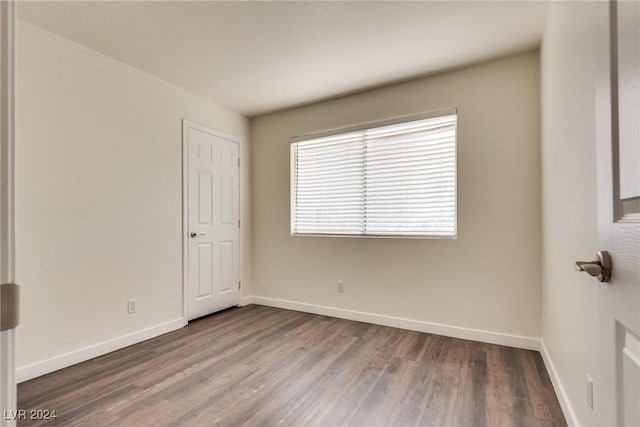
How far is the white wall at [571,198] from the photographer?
1.26 m

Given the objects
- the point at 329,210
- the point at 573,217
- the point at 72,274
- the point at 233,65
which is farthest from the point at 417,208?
the point at 72,274

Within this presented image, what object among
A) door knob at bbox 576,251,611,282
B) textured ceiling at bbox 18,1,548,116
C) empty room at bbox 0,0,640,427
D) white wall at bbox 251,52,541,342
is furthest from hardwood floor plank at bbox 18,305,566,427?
textured ceiling at bbox 18,1,548,116

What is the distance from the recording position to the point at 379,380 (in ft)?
6.88

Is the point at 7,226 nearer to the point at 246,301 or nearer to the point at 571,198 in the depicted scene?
the point at 571,198

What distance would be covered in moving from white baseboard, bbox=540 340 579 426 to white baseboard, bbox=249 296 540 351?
218 mm

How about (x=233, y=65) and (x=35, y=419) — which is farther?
(x=233, y=65)

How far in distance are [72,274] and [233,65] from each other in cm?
216

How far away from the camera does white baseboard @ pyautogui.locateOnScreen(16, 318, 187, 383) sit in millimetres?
2119

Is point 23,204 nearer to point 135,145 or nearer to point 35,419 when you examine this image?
point 135,145

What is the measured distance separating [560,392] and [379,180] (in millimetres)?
2183

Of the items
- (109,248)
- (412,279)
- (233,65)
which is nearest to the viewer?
(109,248)

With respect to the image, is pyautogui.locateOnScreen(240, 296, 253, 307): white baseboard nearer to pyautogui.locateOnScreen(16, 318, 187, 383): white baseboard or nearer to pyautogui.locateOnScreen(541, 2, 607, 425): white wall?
pyautogui.locateOnScreen(16, 318, 187, 383): white baseboard

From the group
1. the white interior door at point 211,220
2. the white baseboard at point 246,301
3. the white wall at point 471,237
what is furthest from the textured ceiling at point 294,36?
the white baseboard at point 246,301

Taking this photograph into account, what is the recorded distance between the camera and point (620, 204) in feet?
2.10
